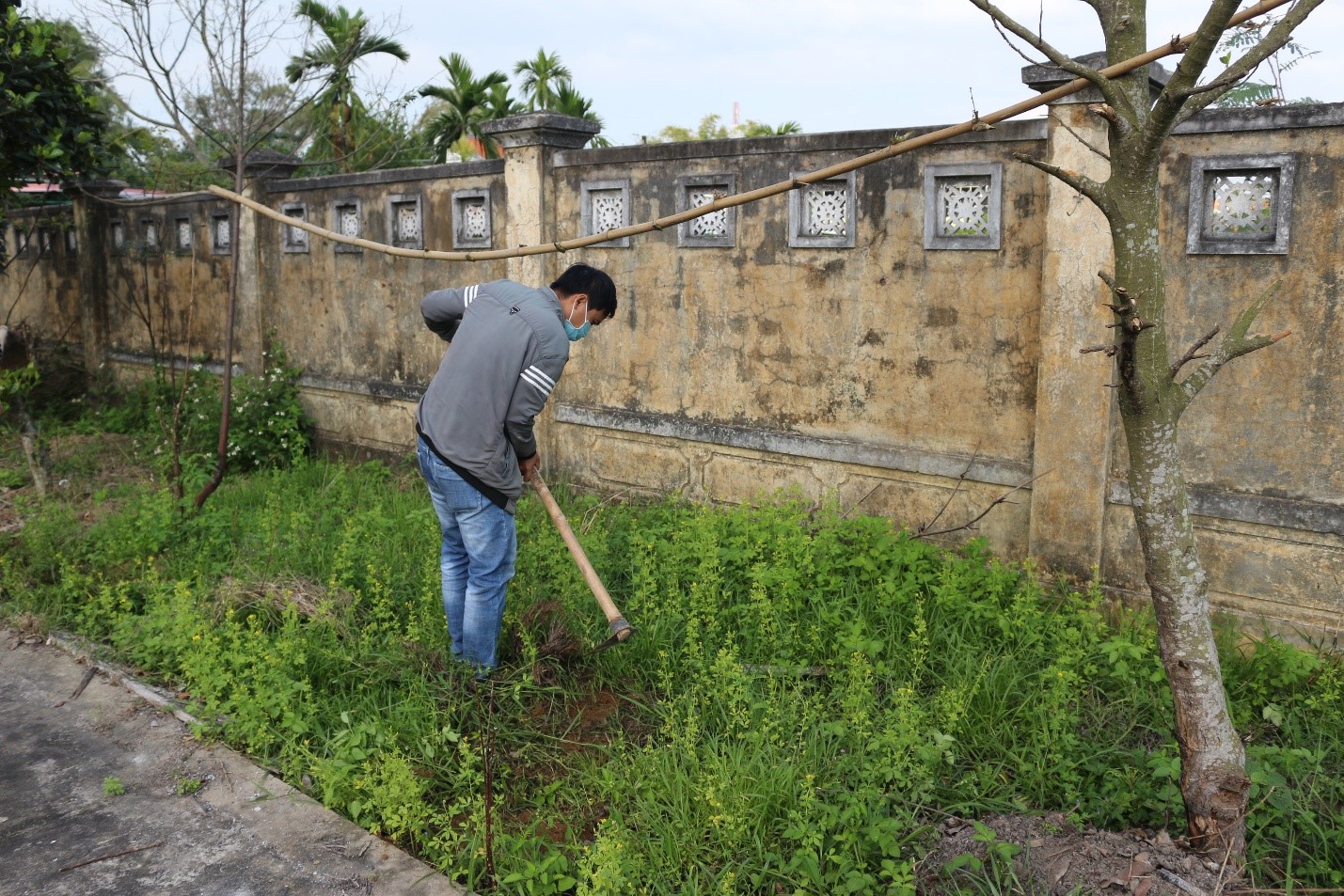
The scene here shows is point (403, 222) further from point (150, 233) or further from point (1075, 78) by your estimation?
point (1075, 78)

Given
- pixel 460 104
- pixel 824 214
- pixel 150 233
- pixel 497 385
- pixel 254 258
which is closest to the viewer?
pixel 497 385

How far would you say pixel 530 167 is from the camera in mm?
7168

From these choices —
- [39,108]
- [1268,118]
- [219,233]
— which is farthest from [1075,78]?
[219,233]

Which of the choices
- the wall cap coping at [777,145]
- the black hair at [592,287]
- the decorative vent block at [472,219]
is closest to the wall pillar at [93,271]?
the decorative vent block at [472,219]

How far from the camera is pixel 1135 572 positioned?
5.08 m

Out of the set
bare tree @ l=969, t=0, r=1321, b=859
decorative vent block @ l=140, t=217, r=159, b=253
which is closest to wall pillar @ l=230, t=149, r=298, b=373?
decorative vent block @ l=140, t=217, r=159, b=253

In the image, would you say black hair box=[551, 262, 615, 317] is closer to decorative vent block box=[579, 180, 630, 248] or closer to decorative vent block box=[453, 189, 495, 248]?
decorative vent block box=[579, 180, 630, 248]

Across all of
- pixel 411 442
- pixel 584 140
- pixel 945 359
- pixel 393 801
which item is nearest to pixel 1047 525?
pixel 945 359

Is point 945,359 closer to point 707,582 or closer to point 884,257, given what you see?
point 884,257

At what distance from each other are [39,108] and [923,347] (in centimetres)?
676

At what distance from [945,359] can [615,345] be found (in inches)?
88.1

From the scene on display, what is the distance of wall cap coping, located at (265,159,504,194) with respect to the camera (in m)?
7.55

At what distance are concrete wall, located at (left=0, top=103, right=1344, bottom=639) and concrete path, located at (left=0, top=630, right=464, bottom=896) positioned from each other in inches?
125

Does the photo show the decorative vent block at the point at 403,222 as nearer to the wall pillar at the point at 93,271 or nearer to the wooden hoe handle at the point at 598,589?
the wooden hoe handle at the point at 598,589
